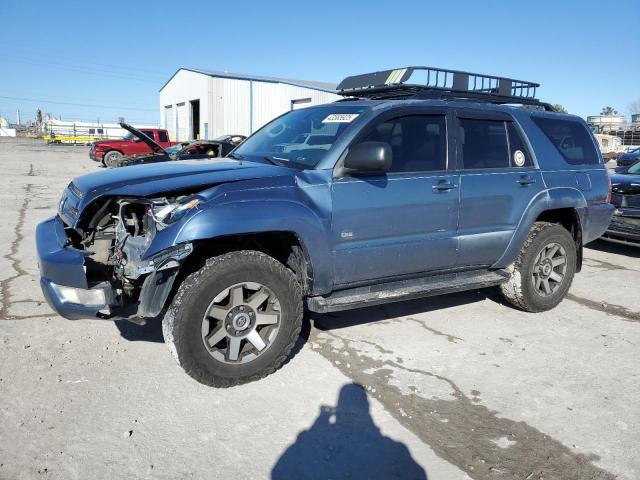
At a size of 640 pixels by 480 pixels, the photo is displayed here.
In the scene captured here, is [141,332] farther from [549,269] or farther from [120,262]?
[549,269]

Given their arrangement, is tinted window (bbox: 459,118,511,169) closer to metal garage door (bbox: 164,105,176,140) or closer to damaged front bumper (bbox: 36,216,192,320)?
damaged front bumper (bbox: 36,216,192,320)

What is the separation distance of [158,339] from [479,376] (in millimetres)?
2414

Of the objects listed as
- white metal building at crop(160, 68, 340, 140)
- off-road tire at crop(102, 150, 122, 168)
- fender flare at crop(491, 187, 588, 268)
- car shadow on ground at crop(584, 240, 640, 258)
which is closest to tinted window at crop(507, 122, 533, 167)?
fender flare at crop(491, 187, 588, 268)

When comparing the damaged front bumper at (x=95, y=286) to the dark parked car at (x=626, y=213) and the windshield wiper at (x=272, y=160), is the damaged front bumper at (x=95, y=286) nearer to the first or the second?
the windshield wiper at (x=272, y=160)

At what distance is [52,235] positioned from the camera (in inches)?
142

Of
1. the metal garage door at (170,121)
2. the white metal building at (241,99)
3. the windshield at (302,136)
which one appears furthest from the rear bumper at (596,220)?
the metal garage door at (170,121)

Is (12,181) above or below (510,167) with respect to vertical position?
below

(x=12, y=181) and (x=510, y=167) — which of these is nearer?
(x=510, y=167)

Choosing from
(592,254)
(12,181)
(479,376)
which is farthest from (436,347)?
(12,181)

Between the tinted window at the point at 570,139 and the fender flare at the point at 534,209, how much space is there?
1.29 feet

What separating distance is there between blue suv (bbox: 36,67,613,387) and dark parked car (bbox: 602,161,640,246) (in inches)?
112

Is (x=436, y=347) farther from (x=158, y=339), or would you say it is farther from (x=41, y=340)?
(x=41, y=340)

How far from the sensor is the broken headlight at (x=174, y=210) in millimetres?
3061

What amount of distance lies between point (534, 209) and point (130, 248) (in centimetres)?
338
